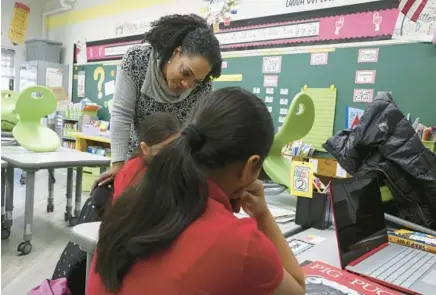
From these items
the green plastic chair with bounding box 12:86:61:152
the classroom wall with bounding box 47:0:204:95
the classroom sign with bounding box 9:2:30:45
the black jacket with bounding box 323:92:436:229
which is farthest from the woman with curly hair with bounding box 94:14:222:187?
the classroom sign with bounding box 9:2:30:45

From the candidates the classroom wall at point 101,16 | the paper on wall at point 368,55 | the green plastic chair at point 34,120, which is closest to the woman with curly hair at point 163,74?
the green plastic chair at point 34,120

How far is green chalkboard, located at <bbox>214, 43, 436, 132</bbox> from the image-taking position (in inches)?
99.1

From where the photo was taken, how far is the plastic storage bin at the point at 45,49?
19.1 feet

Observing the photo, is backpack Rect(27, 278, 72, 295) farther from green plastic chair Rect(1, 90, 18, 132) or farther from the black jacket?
green plastic chair Rect(1, 90, 18, 132)

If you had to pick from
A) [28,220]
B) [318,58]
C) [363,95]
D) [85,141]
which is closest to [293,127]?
[363,95]

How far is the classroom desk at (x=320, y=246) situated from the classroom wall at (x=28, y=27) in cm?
619

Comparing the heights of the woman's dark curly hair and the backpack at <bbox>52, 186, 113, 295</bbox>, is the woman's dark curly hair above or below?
above

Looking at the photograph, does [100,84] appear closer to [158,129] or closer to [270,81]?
[270,81]

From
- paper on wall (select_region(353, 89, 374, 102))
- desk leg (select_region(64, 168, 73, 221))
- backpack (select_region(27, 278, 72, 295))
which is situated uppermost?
paper on wall (select_region(353, 89, 374, 102))

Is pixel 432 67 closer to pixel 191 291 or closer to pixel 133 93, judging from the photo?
pixel 133 93

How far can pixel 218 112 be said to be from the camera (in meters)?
0.65

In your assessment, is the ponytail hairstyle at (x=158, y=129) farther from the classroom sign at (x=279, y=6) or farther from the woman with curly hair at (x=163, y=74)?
the classroom sign at (x=279, y=6)

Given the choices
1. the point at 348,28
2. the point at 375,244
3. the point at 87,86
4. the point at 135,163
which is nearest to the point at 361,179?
the point at 375,244

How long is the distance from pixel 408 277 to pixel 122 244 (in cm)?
70
